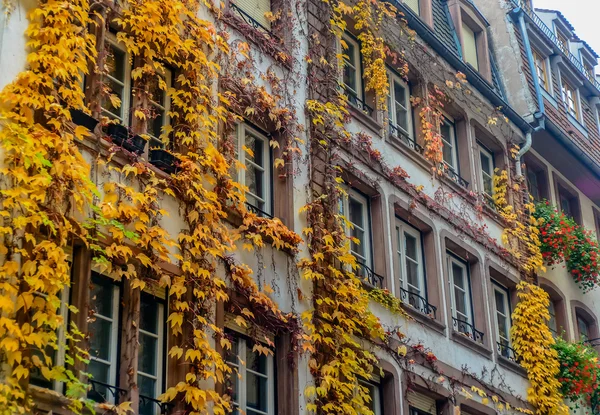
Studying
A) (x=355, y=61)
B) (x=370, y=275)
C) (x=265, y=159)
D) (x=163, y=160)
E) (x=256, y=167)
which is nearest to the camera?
(x=163, y=160)

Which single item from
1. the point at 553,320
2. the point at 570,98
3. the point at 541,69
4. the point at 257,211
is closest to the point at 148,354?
the point at 257,211

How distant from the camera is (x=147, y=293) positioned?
1321cm

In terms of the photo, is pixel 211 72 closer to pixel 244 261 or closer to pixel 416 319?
pixel 244 261

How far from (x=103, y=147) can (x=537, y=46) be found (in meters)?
17.8

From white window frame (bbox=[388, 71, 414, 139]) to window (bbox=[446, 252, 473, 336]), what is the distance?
252cm

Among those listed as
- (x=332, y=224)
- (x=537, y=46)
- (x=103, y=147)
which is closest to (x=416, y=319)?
(x=332, y=224)

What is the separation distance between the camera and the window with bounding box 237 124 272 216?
15.9 metres

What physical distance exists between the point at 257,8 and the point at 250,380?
637 cm

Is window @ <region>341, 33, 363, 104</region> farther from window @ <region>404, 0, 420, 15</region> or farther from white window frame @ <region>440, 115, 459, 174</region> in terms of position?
window @ <region>404, 0, 420, 15</region>

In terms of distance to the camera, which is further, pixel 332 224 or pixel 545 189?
pixel 545 189

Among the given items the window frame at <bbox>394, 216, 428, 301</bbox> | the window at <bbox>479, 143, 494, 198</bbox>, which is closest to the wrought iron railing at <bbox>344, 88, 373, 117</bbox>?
the window frame at <bbox>394, 216, 428, 301</bbox>

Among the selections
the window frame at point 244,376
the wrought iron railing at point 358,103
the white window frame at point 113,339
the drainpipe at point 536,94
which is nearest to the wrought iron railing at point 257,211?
the window frame at point 244,376

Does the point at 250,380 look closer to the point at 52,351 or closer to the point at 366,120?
the point at 52,351

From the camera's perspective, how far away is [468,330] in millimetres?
20641
